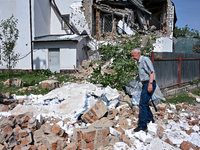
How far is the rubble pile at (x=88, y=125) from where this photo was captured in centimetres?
288

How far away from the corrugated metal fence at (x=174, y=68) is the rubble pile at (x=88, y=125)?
1.73 m

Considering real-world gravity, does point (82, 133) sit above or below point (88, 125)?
above

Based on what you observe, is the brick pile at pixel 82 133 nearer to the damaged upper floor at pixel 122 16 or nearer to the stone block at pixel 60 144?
the stone block at pixel 60 144

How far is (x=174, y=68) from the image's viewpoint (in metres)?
7.70

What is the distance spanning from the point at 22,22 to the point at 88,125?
12964mm

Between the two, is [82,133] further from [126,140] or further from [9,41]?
[9,41]

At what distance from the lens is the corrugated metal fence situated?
22.0ft

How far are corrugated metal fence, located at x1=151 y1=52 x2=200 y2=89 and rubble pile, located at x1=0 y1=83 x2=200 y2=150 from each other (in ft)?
5.68

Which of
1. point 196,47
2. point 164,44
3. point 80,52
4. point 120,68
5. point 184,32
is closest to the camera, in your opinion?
point 120,68

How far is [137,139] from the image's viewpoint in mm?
3232

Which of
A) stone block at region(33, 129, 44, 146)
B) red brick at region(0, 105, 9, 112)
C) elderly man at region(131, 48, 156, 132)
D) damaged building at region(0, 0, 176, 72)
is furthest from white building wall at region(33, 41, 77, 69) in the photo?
stone block at region(33, 129, 44, 146)

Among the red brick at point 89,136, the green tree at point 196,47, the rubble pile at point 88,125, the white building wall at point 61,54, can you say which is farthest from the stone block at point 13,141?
the green tree at point 196,47

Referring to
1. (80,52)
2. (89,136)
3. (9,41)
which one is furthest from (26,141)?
(80,52)

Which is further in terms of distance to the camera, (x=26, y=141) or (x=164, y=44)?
(x=164, y=44)
